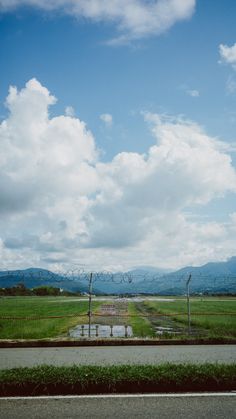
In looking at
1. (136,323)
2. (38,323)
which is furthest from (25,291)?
(136,323)

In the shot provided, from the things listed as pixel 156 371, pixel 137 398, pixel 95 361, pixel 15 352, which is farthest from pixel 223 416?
pixel 15 352

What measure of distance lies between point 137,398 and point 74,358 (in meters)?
4.40

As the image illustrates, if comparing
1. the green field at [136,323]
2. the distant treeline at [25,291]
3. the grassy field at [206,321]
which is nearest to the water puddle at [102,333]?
the green field at [136,323]

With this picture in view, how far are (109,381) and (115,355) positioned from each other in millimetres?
4025

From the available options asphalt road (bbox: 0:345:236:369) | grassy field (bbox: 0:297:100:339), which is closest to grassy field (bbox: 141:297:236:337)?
asphalt road (bbox: 0:345:236:369)

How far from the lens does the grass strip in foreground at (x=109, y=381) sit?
23.4 ft

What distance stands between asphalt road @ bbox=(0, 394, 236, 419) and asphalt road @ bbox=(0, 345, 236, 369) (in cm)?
299

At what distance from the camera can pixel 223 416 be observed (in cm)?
578

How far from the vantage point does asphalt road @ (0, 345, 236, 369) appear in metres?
10.0

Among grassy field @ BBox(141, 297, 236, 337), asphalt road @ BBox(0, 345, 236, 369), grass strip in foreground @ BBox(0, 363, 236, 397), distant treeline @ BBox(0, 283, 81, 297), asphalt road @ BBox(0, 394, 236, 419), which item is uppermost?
grass strip in foreground @ BBox(0, 363, 236, 397)

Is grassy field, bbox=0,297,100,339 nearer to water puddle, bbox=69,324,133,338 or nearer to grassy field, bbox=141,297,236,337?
water puddle, bbox=69,324,133,338

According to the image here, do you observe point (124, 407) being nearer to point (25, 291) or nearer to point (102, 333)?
point (102, 333)

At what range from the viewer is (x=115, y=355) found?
11.2 metres

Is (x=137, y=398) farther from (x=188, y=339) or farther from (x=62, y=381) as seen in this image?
(x=188, y=339)
